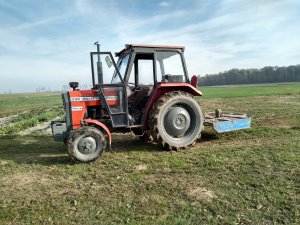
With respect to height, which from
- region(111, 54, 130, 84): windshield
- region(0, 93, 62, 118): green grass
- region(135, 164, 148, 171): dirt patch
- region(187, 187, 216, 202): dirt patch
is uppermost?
region(111, 54, 130, 84): windshield

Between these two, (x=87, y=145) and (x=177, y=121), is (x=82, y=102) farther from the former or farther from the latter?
(x=177, y=121)

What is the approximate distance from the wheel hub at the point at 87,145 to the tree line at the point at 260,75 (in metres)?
88.6

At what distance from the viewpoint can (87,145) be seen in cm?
652

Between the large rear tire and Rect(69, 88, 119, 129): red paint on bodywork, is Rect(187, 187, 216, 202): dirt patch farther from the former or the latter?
Rect(69, 88, 119, 129): red paint on bodywork

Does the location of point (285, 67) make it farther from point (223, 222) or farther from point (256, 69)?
point (223, 222)

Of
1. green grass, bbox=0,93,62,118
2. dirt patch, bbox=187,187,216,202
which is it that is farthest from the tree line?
dirt patch, bbox=187,187,216,202

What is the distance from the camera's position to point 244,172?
5.56m

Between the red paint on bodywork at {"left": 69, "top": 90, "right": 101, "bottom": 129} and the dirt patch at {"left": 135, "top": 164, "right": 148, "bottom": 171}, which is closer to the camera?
the dirt patch at {"left": 135, "top": 164, "right": 148, "bottom": 171}

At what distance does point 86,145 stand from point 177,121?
2.34 metres

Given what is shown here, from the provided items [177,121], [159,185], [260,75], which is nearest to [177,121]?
[177,121]

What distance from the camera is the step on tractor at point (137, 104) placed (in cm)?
692

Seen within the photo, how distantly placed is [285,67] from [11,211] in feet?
321

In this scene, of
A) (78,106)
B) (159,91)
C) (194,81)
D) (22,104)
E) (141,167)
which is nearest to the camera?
(141,167)

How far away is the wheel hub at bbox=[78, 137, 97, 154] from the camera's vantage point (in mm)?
6480
